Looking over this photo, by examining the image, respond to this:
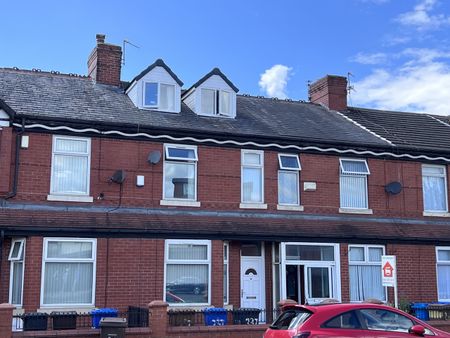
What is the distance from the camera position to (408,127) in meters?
22.8

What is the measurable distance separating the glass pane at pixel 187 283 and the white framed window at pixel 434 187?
27.2 ft

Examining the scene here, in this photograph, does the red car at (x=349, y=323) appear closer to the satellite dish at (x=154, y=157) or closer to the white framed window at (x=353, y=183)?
the satellite dish at (x=154, y=157)

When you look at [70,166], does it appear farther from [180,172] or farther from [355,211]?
[355,211]

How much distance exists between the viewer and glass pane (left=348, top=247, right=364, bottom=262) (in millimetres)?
18859

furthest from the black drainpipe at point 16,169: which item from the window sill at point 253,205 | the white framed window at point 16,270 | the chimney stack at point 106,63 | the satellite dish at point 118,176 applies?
the window sill at point 253,205

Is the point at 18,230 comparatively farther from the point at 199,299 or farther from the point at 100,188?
the point at 199,299

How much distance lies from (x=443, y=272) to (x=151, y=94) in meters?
11.0

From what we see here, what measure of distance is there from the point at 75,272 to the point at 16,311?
1744 mm

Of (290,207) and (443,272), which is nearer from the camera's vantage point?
(290,207)

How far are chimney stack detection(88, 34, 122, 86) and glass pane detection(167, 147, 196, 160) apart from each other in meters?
4.12

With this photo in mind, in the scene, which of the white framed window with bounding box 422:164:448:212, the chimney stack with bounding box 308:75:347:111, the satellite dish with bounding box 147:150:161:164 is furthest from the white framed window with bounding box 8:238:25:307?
the chimney stack with bounding box 308:75:347:111

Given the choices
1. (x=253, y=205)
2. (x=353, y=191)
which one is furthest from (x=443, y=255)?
(x=253, y=205)

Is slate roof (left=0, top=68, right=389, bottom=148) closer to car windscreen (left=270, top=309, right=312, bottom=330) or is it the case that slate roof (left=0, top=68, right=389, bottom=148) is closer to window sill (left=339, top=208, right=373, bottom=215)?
window sill (left=339, top=208, right=373, bottom=215)

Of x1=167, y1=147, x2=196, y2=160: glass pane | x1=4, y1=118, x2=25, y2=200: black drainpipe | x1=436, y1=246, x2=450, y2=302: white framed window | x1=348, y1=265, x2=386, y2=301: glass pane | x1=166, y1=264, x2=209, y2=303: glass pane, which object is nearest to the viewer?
x1=4, y1=118, x2=25, y2=200: black drainpipe
